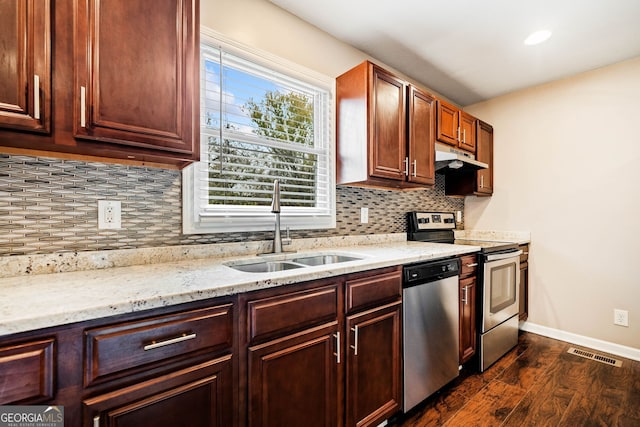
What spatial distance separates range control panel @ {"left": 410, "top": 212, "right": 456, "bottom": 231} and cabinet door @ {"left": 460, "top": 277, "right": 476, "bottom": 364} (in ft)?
2.45

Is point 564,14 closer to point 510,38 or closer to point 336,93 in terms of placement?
point 510,38

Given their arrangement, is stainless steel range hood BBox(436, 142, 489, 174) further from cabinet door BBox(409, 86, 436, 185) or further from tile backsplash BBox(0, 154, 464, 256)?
tile backsplash BBox(0, 154, 464, 256)

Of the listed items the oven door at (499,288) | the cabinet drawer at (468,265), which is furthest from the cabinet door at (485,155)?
the cabinet drawer at (468,265)

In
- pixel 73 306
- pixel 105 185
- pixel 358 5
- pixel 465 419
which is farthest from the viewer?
pixel 358 5

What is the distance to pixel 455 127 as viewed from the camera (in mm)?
2910

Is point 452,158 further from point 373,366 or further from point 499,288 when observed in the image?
point 373,366

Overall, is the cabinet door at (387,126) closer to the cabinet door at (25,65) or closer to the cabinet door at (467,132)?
the cabinet door at (467,132)

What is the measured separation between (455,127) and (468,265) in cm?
140

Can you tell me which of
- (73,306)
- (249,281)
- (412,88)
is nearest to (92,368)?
(73,306)

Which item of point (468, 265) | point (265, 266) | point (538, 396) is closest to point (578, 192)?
point (468, 265)

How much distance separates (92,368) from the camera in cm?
83

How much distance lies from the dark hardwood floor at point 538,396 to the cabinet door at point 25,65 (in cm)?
218

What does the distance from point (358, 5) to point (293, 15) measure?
17.6 inches

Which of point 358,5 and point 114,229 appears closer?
point 114,229
